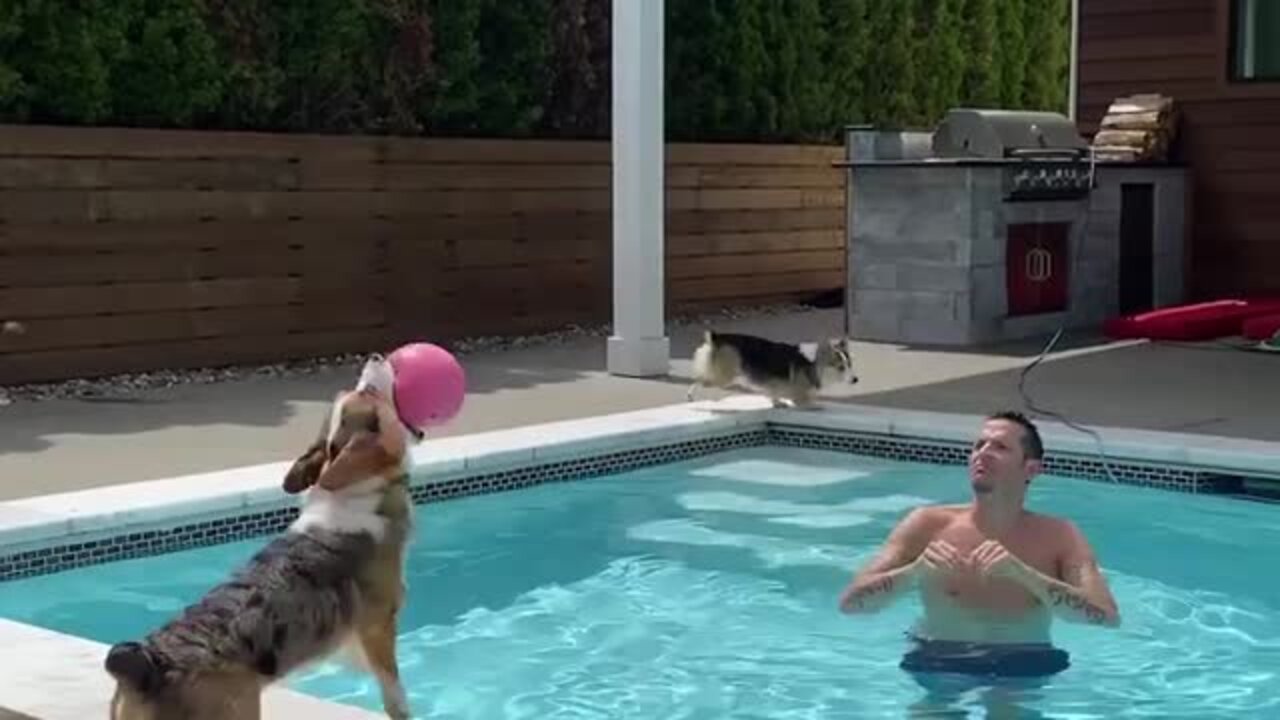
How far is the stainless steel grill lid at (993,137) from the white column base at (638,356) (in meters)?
3.35

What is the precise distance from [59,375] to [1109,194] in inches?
308

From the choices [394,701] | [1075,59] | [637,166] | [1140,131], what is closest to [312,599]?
[394,701]

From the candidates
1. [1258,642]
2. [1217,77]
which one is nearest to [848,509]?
[1258,642]

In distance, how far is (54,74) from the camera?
10.5 metres

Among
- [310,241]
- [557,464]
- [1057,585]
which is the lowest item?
[557,464]

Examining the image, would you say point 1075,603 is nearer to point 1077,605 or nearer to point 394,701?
point 1077,605

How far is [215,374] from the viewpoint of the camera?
11133 mm

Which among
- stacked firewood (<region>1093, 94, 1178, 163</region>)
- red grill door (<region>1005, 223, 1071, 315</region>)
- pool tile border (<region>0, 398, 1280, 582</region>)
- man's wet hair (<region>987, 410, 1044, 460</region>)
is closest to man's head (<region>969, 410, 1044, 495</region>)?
man's wet hair (<region>987, 410, 1044, 460</region>)

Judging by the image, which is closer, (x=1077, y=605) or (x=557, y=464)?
(x=1077, y=605)

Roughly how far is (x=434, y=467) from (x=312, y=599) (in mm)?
4350

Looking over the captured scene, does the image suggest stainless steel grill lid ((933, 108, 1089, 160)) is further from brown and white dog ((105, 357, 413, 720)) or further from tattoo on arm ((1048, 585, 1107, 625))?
brown and white dog ((105, 357, 413, 720))

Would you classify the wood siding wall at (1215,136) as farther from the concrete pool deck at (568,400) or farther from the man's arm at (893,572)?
the man's arm at (893,572)

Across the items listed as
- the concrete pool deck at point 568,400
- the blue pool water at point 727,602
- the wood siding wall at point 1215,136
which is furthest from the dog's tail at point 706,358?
the wood siding wall at point 1215,136

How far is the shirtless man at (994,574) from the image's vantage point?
190 inches
